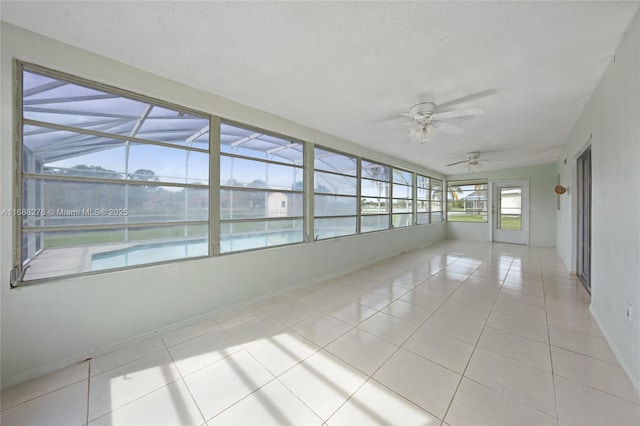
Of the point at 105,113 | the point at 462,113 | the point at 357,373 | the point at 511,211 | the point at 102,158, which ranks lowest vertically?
the point at 357,373

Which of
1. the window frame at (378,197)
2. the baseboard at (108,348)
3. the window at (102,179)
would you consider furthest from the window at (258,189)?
the window frame at (378,197)

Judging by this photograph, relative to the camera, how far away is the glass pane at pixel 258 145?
2.94 m

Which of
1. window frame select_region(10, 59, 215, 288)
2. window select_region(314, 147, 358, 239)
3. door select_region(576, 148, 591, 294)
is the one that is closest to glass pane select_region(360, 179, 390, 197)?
window select_region(314, 147, 358, 239)

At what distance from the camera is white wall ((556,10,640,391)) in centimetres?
167

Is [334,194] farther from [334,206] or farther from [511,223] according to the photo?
[511,223]

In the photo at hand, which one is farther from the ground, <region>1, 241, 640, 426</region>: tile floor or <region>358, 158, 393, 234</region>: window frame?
<region>358, 158, 393, 234</region>: window frame

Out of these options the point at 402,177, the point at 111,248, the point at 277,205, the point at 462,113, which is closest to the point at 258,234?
the point at 277,205

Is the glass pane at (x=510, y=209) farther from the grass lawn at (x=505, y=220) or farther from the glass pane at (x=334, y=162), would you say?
the glass pane at (x=334, y=162)

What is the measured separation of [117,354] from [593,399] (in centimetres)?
354

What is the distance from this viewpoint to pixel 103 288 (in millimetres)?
2049

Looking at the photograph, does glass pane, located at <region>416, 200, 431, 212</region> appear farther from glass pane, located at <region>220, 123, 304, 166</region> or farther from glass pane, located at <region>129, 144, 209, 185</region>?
glass pane, located at <region>129, 144, 209, 185</region>

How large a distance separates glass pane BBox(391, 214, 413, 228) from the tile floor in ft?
10.2

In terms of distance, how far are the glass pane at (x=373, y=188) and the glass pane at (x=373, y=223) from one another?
50 centimetres

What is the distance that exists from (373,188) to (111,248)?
14.7 feet
